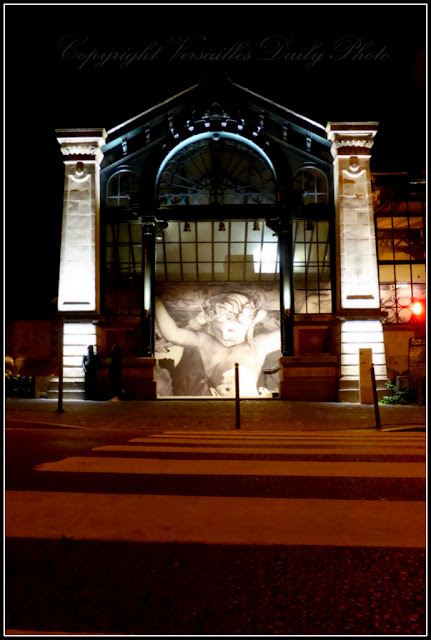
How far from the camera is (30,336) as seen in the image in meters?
23.7

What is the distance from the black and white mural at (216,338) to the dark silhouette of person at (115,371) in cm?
739

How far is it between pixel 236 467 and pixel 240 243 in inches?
926

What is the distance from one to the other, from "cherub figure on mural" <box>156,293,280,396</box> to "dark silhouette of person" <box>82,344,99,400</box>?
8520 mm

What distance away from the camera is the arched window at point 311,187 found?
24.1 meters

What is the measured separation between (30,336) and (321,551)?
21995 mm

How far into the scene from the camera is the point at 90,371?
20.4 m

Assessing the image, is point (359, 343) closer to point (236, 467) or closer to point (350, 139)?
point (350, 139)

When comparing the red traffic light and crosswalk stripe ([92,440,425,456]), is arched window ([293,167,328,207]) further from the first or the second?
crosswalk stripe ([92,440,425,456])

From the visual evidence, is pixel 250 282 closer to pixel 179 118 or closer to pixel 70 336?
pixel 179 118

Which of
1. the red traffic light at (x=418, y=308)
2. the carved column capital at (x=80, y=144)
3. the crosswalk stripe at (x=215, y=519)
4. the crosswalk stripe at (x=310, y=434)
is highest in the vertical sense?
the carved column capital at (x=80, y=144)

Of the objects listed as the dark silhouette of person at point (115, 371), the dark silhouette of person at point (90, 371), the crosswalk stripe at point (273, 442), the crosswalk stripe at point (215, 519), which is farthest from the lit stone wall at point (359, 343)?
the crosswalk stripe at point (215, 519)

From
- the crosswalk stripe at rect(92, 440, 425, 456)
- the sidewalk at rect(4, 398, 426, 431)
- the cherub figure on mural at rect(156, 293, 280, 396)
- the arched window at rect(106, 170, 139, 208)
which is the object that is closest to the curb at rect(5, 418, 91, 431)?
the sidewalk at rect(4, 398, 426, 431)

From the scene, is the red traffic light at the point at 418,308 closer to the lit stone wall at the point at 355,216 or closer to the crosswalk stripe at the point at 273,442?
the lit stone wall at the point at 355,216

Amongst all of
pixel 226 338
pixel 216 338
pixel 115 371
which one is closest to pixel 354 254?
pixel 226 338
